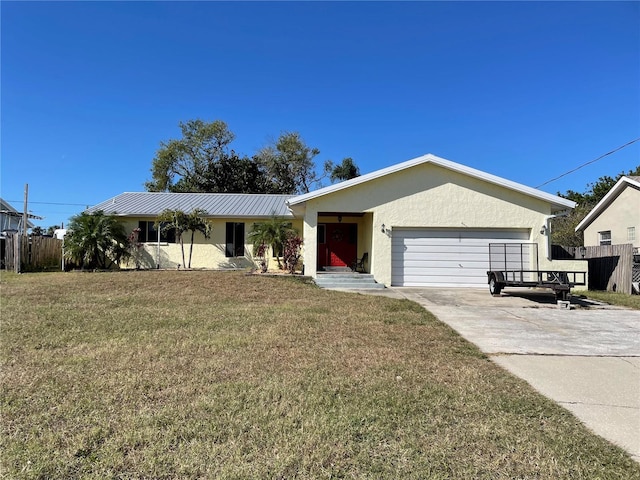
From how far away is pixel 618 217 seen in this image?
19844mm

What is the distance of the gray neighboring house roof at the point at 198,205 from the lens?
19.0m

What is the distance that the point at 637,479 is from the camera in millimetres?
2584

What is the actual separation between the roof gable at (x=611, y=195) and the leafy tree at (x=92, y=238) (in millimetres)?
24163

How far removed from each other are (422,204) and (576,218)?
852 inches

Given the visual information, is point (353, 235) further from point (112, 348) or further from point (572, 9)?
point (112, 348)

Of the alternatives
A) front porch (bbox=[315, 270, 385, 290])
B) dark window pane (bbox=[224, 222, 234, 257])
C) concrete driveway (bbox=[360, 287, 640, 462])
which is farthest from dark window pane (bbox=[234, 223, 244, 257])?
concrete driveway (bbox=[360, 287, 640, 462])

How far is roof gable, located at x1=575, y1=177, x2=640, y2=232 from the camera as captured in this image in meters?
18.6

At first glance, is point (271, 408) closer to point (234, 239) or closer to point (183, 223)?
point (183, 223)

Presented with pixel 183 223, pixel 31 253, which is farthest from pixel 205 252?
pixel 31 253

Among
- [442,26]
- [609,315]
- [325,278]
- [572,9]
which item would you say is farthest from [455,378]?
[572,9]

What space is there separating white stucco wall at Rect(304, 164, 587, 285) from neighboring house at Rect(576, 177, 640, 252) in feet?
28.4

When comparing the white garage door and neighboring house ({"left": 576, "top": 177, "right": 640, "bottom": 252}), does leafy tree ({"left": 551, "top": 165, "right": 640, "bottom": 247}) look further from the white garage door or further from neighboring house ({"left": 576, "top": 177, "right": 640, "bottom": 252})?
the white garage door

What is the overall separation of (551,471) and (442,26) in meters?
12.0

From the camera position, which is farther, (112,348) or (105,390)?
(112,348)
